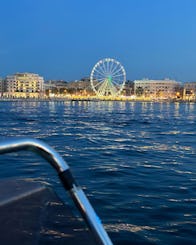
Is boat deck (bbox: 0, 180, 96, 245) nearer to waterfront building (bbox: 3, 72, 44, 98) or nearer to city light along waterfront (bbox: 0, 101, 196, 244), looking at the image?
city light along waterfront (bbox: 0, 101, 196, 244)

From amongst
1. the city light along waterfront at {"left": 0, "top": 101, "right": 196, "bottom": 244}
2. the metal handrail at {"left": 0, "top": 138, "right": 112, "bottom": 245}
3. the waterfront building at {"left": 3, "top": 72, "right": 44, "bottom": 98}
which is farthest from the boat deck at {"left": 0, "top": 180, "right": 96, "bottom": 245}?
the waterfront building at {"left": 3, "top": 72, "right": 44, "bottom": 98}

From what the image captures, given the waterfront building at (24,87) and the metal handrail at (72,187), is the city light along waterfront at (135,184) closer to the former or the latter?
the metal handrail at (72,187)

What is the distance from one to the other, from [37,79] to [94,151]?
606 feet

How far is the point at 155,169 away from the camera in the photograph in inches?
404

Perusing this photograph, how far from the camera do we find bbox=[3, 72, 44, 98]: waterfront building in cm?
18988

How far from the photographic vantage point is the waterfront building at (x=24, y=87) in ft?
623

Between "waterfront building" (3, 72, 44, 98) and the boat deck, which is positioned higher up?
"waterfront building" (3, 72, 44, 98)

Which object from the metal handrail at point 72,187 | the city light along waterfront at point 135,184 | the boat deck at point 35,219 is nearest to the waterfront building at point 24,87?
the city light along waterfront at point 135,184

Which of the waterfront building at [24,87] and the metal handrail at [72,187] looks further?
the waterfront building at [24,87]

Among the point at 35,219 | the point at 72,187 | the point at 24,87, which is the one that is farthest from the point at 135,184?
the point at 24,87

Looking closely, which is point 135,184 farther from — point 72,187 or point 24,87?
point 24,87

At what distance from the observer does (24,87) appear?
192m

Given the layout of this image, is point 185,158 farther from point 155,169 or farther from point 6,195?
point 6,195

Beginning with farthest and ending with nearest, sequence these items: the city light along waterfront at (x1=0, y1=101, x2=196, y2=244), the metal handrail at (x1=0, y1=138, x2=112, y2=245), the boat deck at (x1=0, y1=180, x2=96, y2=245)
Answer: the city light along waterfront at (x1=0, y1=101, x2=196, y2=244), the boat deck at (x1=0, y1=180, x2=96, y2=245), the metal handrail at (x1=0, y1=138, x2=112, y2=245)
